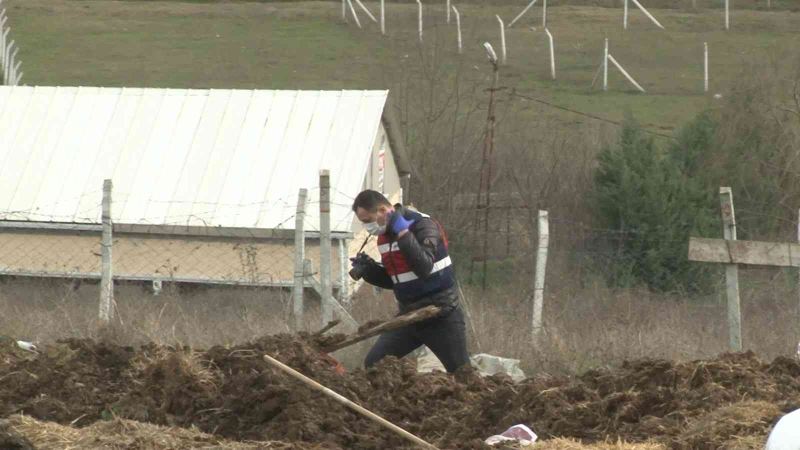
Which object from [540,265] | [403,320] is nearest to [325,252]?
[540,265]

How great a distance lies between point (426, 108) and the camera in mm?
25031

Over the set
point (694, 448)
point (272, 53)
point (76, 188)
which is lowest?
point (694, 448)

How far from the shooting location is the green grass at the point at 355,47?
3528 cm

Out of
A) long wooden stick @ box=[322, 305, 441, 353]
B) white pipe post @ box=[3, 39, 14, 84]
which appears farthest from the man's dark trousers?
white pipe post @ box=[3, 39, 14, 84]

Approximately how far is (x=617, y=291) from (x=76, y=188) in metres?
6.97

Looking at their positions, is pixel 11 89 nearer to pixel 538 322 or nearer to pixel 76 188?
pixel 76 188

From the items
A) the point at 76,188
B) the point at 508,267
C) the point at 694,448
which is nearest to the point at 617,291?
the point at 508,267

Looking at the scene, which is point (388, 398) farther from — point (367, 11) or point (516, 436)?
point (367, 11)

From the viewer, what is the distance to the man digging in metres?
8.59

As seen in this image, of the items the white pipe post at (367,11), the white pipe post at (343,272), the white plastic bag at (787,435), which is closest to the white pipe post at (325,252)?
the white pipe post at (343,272)

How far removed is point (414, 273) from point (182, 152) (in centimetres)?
951

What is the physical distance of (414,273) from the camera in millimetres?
8719

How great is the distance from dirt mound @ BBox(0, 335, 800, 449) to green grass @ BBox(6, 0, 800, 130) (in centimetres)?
1959

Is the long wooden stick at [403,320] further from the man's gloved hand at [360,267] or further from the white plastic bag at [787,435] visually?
the white plastic bag at [787,435]
